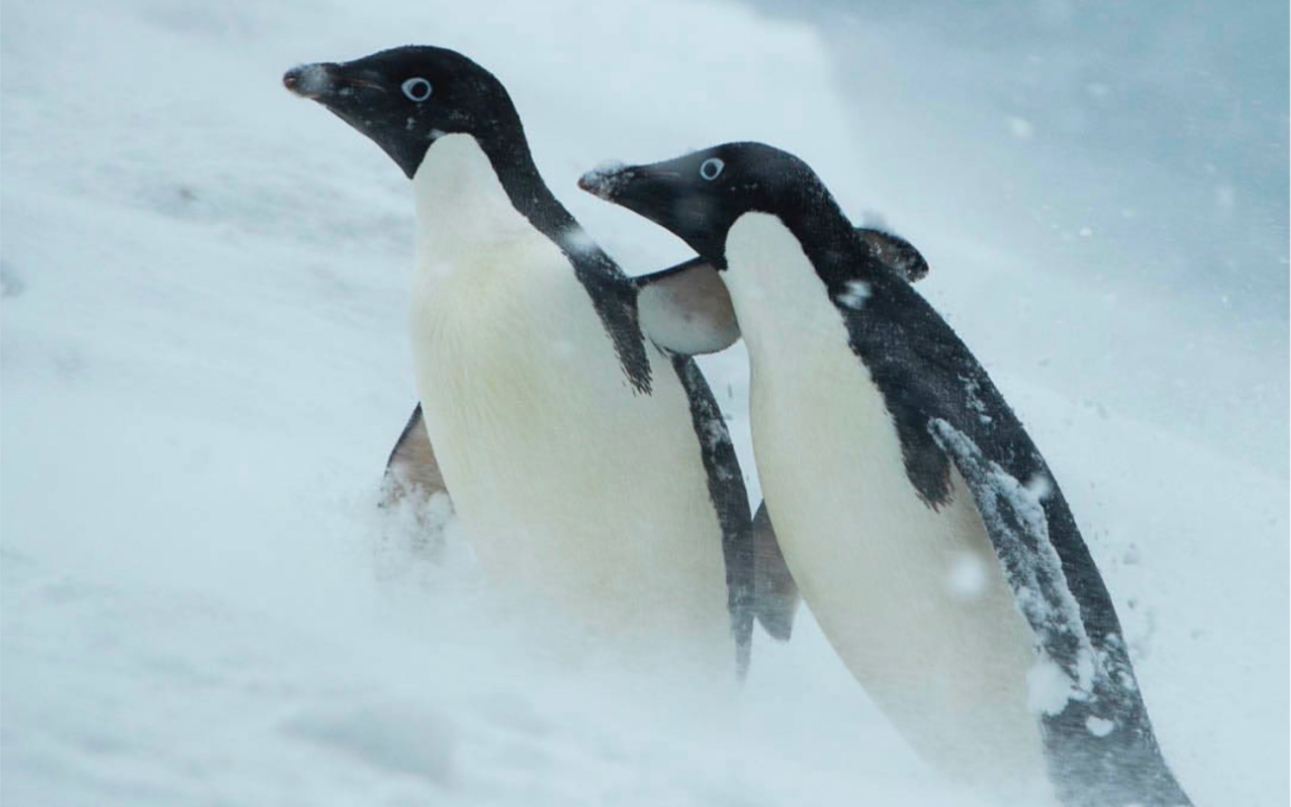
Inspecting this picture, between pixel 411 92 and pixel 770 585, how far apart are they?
87 centimetres

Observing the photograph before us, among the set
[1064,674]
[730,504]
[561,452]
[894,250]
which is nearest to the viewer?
[1064,674]

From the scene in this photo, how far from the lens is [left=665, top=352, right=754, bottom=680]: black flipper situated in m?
1.80

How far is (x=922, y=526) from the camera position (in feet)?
5.45

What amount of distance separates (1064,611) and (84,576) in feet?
3.59

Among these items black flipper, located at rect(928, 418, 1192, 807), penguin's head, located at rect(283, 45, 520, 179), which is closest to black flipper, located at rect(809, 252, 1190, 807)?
black flipper, located at rect(928, 418, 1192, 807)

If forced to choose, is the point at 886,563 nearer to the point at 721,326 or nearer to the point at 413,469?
the point at 721,326

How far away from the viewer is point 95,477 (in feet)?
5.13

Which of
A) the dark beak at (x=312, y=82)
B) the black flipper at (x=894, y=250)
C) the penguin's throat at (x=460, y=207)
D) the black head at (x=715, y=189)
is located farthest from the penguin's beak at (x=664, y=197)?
the dark beak at (x=312, y=82)

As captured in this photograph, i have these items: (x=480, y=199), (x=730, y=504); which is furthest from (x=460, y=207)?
(x=730, y=504)

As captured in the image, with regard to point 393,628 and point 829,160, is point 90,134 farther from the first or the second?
point 393,628

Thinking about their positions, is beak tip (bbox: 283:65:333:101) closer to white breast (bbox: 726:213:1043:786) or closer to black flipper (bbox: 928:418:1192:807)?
white breast (bbox: 726:213:1043:786)

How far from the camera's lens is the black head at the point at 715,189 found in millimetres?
1770

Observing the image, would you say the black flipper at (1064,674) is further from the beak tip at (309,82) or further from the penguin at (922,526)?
the beak tip at (309,82)

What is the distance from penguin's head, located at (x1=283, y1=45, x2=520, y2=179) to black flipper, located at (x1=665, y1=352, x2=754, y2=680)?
0.44m
